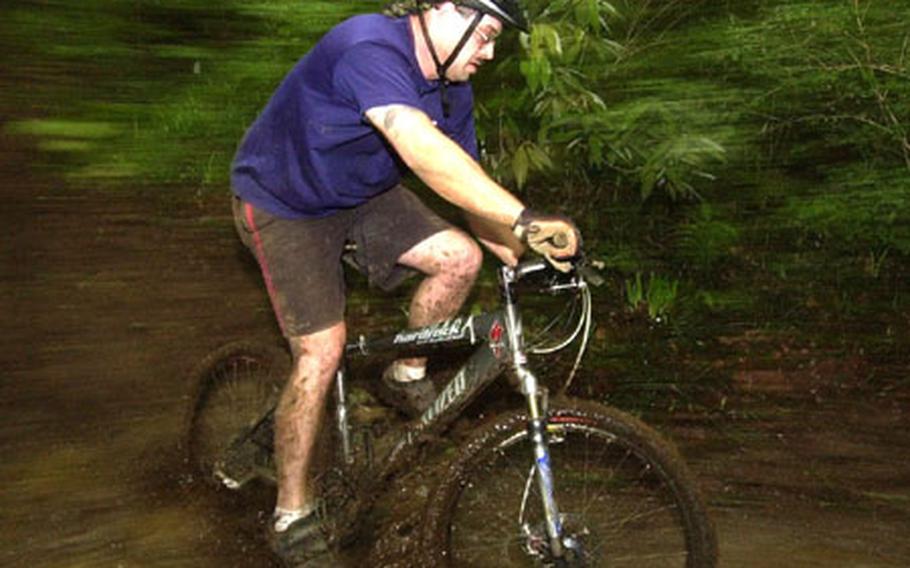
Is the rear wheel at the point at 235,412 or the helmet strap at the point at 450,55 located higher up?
the helmet strap at the point at 450,55

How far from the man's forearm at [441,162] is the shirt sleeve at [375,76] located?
35 millimetres

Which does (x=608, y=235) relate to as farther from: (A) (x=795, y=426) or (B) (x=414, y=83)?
(B) (x=414, y=83)

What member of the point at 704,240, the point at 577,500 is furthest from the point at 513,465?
the point at 704,240

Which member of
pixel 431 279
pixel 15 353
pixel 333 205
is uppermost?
pixel 333 205

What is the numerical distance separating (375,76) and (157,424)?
106 inches

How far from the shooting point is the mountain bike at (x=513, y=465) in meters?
2.78

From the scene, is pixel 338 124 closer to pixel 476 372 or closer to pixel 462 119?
pixel 462 119

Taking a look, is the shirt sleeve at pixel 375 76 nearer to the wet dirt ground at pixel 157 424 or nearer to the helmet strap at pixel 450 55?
the helmet strap at pixel 450 55

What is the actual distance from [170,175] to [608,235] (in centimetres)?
339

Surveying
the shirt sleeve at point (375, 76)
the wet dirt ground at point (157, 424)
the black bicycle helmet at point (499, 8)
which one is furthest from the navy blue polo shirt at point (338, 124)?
the wet dirt ground at point (157, 424)

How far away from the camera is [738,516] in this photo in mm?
3756

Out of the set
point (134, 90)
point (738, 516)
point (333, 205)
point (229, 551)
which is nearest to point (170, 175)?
point (134, 90)

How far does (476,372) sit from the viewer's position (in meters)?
3.03

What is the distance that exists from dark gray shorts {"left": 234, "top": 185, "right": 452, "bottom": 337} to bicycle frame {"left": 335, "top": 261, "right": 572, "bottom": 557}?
0.28 metres
